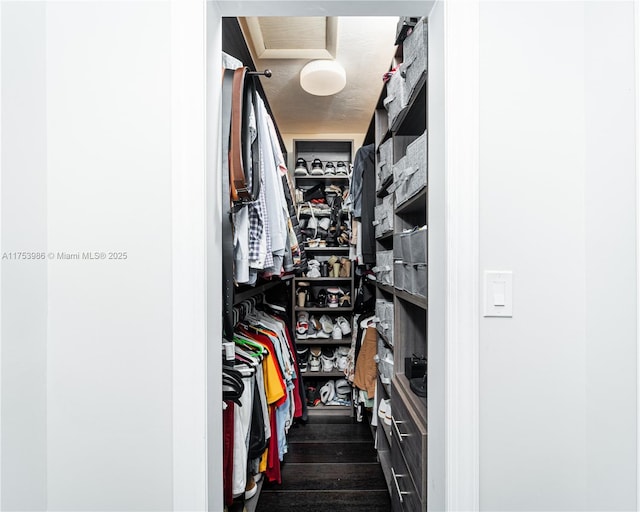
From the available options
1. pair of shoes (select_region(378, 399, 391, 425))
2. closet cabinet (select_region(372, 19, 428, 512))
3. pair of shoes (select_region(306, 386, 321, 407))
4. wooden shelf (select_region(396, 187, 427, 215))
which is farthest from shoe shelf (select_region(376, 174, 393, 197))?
pair of shoes (select_region(306, 386, 321, 407))

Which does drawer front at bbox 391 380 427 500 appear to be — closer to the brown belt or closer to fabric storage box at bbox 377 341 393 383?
fabric storage box at bbox 377 341 393 383

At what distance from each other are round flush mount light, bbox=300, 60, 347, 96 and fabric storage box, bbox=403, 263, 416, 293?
136cm

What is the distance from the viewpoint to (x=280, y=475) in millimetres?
2100

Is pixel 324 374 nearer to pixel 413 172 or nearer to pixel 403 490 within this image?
pixel 403 490

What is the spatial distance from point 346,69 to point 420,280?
5.58ft

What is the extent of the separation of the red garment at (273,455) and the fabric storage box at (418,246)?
3.89 ft

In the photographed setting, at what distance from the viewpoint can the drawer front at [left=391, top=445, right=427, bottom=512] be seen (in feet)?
4.04
